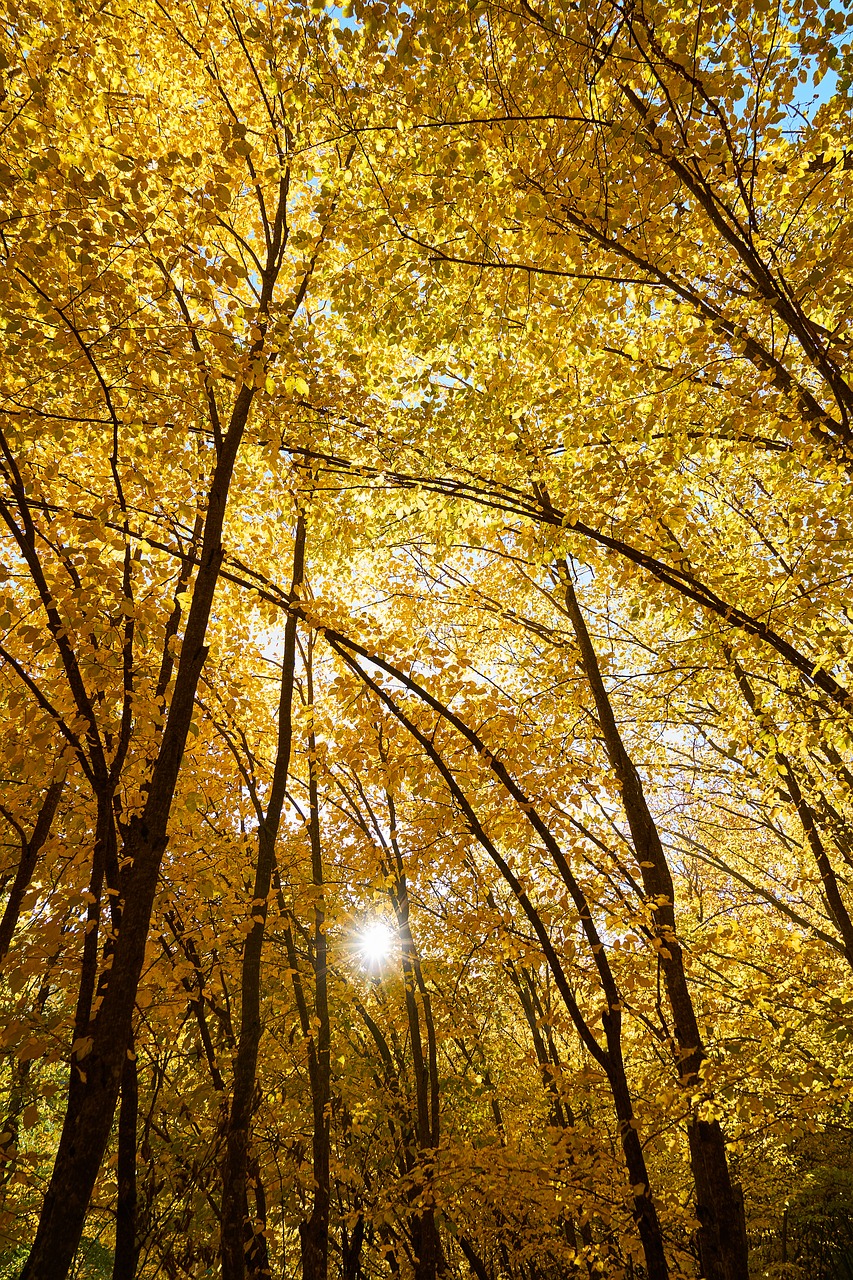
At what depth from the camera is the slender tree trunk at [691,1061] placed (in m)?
5.25

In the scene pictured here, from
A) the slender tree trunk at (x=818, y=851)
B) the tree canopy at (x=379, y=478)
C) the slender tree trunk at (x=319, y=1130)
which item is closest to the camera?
the tree canopy at (x=379, y=478)

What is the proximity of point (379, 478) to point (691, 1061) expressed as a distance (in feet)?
18.6

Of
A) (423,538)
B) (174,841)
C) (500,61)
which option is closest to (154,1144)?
(174,841)

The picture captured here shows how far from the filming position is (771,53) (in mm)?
3541

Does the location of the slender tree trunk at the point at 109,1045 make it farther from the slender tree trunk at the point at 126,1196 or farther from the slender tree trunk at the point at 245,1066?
the slender tree trunk at the point at 126,1196

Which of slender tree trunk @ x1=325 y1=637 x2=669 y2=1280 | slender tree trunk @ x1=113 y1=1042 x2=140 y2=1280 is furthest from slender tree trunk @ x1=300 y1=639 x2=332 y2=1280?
slender tree trunk @ x1=113 y1=1042 x2=140 y2=1280

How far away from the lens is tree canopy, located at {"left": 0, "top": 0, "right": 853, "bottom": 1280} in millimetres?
3584

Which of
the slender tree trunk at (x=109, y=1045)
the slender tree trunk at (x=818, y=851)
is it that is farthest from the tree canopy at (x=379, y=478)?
the slender tree trunk at (x=818, y=851)

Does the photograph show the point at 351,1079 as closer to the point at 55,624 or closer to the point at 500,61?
the point at 55,624

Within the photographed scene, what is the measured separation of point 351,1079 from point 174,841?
570cm

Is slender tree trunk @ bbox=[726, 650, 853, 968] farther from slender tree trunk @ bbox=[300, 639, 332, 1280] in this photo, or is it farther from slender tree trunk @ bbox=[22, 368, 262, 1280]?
slender tree trunk @ bbox=[22, 368, 262, 1280]

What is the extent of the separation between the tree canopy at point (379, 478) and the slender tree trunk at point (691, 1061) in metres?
0.04

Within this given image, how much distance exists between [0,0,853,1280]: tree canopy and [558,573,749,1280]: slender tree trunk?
0.12ft

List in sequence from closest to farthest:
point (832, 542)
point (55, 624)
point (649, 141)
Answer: point (55, 624) < point (649, 141) < point (832, 542)
